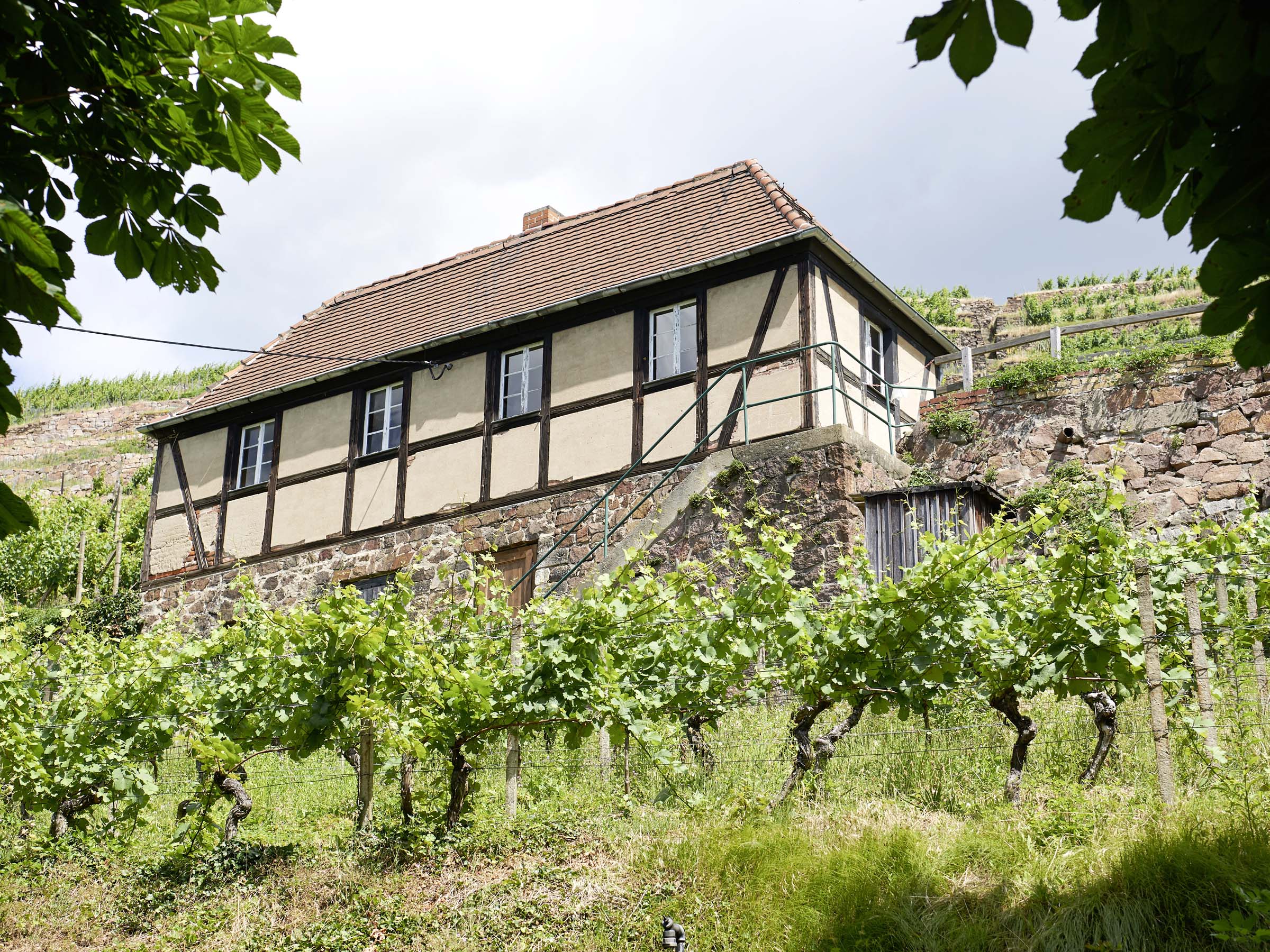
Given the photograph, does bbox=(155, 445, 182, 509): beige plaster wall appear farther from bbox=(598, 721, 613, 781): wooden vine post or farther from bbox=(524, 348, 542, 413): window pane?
bbox=(598, 721, 613, 781): wooden vine post

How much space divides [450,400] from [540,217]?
3.47 m

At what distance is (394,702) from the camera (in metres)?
7.55

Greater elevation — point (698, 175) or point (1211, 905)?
point (698, 175)

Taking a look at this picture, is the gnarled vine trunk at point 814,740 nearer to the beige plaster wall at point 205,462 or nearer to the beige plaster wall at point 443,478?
the beige plaster wall at point 443,478

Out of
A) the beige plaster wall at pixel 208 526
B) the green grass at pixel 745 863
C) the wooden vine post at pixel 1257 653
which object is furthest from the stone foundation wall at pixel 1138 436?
the beige plaster wall at pixel 208 526

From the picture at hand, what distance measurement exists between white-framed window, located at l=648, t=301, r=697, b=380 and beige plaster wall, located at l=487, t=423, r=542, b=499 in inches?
60.3

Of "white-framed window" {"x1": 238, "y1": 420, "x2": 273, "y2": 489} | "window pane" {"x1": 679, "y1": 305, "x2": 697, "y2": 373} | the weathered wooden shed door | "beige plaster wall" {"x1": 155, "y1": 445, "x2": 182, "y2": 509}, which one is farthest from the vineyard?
"beige plaster wall" {"x1": 155, "y1": 445, "x2": 182, "y2": 509}

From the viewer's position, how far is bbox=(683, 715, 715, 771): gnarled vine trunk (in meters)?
7.98

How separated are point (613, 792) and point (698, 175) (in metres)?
9.08

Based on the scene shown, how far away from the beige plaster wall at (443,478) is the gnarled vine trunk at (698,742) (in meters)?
6.20

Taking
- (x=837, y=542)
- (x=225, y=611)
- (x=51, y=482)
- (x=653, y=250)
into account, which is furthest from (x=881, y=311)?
(x=51, y=482)

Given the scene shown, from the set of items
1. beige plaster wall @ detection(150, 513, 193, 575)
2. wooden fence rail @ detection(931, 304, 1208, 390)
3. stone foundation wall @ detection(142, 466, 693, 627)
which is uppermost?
wooden fence rail @ detection(931, 304, 1208, 390)

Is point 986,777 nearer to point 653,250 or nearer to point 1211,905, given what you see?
point 1211,905

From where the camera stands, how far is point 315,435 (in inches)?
614
